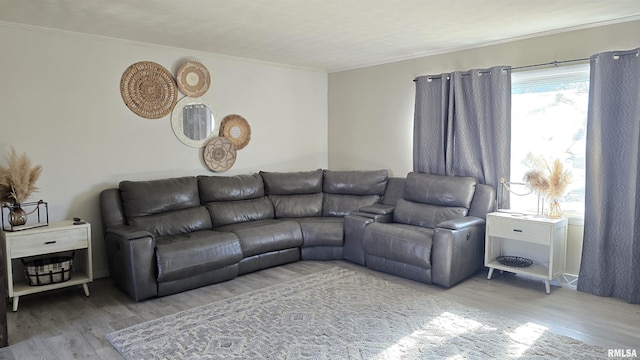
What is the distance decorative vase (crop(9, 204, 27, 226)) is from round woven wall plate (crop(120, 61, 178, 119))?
55.3 inches

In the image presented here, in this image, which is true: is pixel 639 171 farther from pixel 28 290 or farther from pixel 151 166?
pixel 28 290

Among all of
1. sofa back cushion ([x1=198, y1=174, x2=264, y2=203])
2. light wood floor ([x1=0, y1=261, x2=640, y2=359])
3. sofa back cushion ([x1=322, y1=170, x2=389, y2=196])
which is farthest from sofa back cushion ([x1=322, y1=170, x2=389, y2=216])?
light wood floor ([x1=0, y1=261, x2=640, y2=359])

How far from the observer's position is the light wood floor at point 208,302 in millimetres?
2768

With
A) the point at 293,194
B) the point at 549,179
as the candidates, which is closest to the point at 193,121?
the point at 293,194

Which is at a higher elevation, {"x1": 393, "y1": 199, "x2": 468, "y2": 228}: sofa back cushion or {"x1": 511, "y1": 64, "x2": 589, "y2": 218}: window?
{"x1": 511, "y1": 64, "x2": 589, "y2": 218}: window

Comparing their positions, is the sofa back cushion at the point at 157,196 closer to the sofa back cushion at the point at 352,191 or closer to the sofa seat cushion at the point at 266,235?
the sofa seat cushion at the point at 266,235

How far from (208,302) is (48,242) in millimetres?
1349

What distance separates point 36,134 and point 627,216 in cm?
512

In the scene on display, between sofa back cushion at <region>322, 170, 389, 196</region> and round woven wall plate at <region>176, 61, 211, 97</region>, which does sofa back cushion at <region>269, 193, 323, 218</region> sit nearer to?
sofa back cushion at <region>322, 170, 389, 196</region>

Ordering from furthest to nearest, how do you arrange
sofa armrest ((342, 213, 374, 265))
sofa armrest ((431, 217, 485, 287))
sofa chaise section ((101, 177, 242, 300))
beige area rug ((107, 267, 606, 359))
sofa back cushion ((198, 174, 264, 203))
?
1. sofa back cushion ((198, 174, 264, 203))
2. sofa armrest ((342, 213, 374, 265))
3. sofa armrest ((431, 217, 485, 287))
4. sofa chaise section ((101, 177, 242, 300))
5. beige area rug ((107, 267, 606, 359))

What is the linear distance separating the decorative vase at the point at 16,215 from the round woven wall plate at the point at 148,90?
140 centimetres

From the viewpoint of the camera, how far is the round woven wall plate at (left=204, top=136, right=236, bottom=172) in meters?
4.92

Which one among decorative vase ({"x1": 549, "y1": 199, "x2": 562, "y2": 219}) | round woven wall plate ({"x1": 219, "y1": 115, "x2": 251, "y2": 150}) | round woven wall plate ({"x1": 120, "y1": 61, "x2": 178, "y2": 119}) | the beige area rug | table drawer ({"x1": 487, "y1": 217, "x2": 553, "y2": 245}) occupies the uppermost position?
round woven wall plate ({"x1": 120, "y1": 61, "x2": 178, "y2": 119})

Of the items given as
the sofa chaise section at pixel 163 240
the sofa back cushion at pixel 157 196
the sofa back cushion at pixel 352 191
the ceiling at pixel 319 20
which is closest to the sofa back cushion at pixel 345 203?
the sofa back cushion at pixel 352 191
